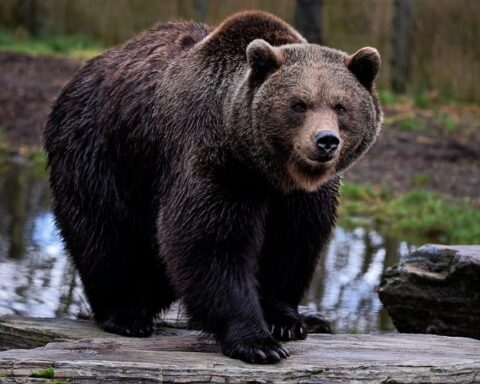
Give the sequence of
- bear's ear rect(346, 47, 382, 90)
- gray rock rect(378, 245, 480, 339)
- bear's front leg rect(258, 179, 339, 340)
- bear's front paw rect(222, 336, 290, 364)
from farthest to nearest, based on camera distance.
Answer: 1. gray rock rect(378, 245, 480, 339)
2. bear's front leg rect(258, 179, 339, 340)
3. bear's ear rect(346, 47, 382, 90)
4. bear's front paw rect(222, 336, 290, 364)

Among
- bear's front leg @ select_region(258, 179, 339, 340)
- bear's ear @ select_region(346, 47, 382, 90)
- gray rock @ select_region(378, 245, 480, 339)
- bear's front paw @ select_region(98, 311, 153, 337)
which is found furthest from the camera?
gray rock @ select_region(378, 245, 480, 339)

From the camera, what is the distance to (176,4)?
25719 mm

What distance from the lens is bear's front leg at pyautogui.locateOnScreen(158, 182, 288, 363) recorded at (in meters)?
5.75

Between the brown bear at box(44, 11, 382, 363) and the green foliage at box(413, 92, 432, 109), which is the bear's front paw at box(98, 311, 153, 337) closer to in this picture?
the brown bear at box(44, 11, 382, 363)

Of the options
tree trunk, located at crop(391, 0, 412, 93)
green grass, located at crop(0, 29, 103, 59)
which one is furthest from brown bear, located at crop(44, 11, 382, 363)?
green grass, located at crop(0, 29, 103, 59)

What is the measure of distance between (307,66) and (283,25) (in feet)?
2.23

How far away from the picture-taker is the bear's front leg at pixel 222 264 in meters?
5.75

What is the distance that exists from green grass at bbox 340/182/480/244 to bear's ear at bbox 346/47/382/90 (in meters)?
5.80

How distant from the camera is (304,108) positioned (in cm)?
564

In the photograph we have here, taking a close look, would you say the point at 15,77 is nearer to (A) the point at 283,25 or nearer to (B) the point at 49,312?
(B) the point at 49,312

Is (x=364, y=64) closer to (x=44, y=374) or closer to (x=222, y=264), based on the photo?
(x=222, y=264)

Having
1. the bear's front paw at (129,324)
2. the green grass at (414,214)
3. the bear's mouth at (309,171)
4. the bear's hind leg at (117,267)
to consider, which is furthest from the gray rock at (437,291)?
the green grass at (414,214)

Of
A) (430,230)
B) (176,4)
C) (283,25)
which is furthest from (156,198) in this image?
(176,4)

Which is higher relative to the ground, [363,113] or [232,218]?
[363,113]
